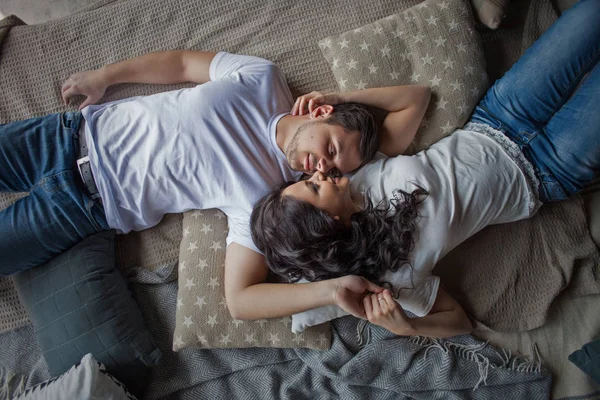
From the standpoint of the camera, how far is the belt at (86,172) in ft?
4.44

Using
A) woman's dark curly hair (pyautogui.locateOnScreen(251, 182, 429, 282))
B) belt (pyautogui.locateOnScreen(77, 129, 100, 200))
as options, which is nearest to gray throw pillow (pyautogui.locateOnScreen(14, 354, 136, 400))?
belt (pyautogui.locateOnScreen(77, 129, 100, 200))

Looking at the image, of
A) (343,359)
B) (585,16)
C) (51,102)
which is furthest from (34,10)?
(585,16)

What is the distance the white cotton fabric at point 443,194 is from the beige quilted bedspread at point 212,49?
0.14 m

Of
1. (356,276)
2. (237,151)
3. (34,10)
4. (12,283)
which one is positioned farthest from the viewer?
(34,10)

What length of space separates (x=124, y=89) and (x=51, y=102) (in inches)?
10.3

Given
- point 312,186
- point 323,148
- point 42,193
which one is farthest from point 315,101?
point 42,193

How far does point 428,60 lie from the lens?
140cm

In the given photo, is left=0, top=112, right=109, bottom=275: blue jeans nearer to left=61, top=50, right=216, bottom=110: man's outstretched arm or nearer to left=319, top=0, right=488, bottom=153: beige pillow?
left=61, top=50, right=216, bottom=110: man's outstretched arm

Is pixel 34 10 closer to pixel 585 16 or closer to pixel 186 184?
pixel 186 184

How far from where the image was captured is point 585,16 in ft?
4.19

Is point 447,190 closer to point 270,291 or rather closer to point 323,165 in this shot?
point 323,165

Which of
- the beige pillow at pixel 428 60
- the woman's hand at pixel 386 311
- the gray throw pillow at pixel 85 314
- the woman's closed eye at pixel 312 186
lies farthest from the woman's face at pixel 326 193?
the gray throw pillow at pixel 85 314

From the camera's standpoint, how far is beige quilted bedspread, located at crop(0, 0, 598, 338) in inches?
56.9

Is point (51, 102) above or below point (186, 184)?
above
